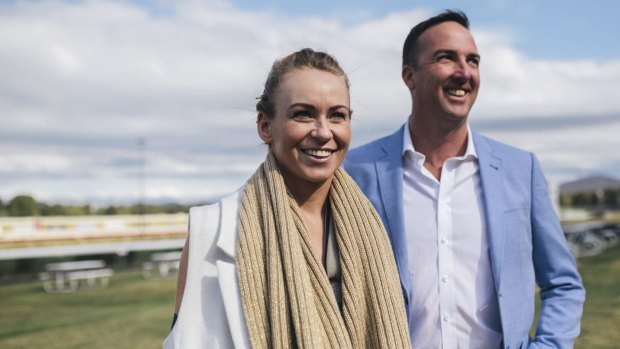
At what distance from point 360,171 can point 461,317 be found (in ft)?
2.59

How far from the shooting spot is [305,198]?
223 centimetres

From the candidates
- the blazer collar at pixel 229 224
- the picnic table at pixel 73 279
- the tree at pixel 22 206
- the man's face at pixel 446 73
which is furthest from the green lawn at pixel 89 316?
the tree at pixel 22 206

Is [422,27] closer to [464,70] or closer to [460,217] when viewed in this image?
[464,70]

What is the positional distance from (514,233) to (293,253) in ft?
3.89

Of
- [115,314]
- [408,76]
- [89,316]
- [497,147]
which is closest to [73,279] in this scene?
[89,316]

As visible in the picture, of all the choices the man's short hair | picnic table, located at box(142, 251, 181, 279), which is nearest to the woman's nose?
the man's short hair

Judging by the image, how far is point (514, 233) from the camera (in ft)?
8.98

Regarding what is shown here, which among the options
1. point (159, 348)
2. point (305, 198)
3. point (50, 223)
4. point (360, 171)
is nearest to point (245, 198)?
point (305, 198)

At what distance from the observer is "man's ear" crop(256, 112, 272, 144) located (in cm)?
218

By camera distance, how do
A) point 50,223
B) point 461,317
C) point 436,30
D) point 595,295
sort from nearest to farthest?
point 461,317
point 436,30
point 595,295
point 50,223

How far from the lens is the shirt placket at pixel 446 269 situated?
2615 millimetres

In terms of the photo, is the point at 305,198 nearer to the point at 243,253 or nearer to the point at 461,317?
the point at 243,253

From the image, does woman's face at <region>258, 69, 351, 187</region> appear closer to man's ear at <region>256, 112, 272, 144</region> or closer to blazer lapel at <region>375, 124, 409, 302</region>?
man's ear at <region>256, 112, 272, 144</region>

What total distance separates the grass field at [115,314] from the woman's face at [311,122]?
8.78 m
